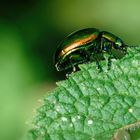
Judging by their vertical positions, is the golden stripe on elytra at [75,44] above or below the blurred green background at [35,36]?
below

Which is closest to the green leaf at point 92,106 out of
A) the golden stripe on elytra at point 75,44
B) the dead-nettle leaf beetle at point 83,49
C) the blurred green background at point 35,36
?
the dead-nettle leaf beetle at point 83,49

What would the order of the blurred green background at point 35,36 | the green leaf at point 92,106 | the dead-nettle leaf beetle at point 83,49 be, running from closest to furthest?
the green leaf at point 92,106
the dead-nettle leaf beetle at point 83,49
the blurred green background at point 35,36

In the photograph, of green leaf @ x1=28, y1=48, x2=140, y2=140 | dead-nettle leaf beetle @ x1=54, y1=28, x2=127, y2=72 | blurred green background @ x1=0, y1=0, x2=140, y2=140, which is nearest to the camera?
green leaf @ x1=28, y1=48, x2=140, y2=140

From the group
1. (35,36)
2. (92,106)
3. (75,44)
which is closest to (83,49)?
(75,44)

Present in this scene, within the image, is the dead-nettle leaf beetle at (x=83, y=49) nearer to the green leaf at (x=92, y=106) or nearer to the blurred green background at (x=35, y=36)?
the green leaf at (x=92, y=106)

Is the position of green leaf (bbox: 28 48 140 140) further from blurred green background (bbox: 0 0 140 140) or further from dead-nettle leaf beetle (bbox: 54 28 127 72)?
blurred green background (bbox: 0 0 140 140)

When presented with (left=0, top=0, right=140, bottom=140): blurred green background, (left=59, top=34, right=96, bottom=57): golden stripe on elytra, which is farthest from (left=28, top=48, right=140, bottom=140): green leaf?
(left=0, top=0, right=140, bottom=140): blurred green background

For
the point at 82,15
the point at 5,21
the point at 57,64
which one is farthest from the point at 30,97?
the point at 57,64
